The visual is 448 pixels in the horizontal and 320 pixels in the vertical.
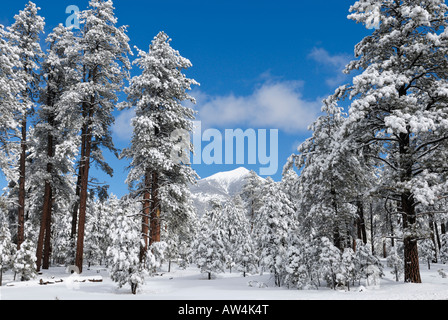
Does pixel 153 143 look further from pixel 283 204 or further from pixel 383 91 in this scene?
pixel 383 91

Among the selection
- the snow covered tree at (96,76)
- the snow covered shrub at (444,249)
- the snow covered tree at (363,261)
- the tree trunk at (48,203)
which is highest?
the snow covered tree at (96,76)

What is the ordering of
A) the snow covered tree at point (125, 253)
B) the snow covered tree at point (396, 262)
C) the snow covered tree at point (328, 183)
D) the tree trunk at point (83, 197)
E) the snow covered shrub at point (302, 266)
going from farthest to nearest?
the snow covered tree at point (396, 262)
the tree trunk at point (83, 197)
the snow covered tree at point (328, 183)
the snow covered shrub at point (302, 266)
the snow covered tree at point (125, 253)

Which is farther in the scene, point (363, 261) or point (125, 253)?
point (363, 261)

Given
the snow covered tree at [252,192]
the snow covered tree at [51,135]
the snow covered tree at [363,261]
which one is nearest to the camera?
the snow covered tree at [363,261]

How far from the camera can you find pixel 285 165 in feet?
57.3

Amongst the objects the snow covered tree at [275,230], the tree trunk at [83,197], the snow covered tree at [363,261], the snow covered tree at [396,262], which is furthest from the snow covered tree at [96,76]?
the snow covered tree at [396,262]

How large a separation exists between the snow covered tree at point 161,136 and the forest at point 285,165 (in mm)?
92

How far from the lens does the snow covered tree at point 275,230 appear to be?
18141mm

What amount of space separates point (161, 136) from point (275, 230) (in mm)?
9142

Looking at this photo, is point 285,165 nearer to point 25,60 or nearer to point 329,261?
point 329,261

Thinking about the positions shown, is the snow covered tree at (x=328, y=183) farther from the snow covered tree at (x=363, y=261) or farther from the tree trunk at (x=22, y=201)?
the tree trunk at (x=22, y=201)

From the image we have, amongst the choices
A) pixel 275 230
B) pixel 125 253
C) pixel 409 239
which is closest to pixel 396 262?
pixel 275 230

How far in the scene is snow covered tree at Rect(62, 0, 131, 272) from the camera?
1914cm

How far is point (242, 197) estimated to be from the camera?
54.5 m
